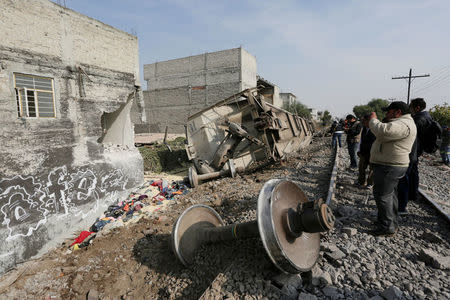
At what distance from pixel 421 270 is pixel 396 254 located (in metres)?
0.30

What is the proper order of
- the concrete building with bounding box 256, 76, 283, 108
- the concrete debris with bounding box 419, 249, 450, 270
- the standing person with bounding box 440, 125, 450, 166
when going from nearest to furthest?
the concrete debris with bounding box 419, 249, 450, 270
the standing person with bounding box 440, 125, 450, 166
the concrete building with bounding box 256, 76, 283, 108

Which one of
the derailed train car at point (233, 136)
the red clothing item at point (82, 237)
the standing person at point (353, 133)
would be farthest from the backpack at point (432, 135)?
the red clothing item at point (82, 237)

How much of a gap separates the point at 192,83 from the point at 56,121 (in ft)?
79.1

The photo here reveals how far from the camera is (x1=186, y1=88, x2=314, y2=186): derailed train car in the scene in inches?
309

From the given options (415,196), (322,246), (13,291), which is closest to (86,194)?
(13,291)

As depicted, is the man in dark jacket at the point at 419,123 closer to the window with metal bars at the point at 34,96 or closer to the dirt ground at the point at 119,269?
the dirt ground at the point at 119,269

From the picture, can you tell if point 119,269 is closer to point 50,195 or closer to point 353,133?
point 50,195

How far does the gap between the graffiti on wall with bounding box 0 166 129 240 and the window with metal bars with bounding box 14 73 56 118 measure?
131 cm

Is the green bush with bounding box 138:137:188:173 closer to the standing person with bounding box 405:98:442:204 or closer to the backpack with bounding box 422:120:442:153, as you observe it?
the standing person with bounding box 405:98:442:204

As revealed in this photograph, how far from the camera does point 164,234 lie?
4598 mm

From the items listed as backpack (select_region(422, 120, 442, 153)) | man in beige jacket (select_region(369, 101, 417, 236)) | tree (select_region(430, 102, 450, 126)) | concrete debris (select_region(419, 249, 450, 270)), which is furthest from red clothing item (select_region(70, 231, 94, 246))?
tree (select_region(430, 102, 450, 126))

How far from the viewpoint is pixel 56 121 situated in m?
5.35

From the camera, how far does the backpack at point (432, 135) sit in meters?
3.85

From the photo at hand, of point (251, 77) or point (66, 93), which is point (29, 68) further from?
point (251, 77)
